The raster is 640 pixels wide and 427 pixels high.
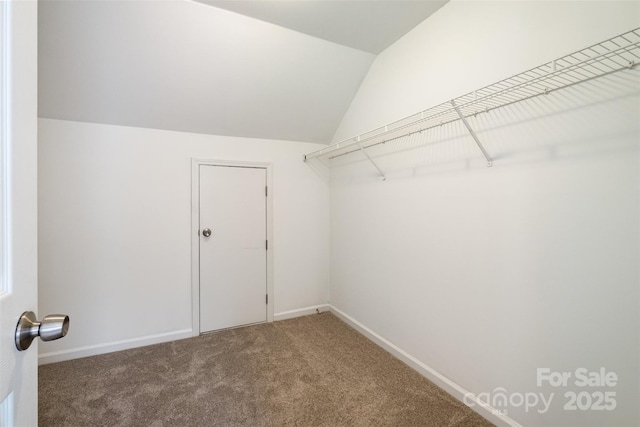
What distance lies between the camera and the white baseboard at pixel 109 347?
217 centimetres

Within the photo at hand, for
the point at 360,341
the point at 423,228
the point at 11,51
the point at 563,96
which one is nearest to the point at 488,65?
the point at 563,96

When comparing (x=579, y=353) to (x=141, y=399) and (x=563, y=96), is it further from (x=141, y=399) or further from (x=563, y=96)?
(x=141, y=399)

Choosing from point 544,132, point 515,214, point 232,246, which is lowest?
point 232,246

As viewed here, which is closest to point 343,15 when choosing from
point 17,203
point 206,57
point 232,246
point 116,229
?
point 206,57

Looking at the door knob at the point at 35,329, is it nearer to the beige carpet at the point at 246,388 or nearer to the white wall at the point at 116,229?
the beige carpet at the point at 246,388

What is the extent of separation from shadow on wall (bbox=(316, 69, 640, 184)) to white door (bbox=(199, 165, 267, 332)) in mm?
1562

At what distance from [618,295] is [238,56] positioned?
2593mm

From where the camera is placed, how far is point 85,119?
2.22 m

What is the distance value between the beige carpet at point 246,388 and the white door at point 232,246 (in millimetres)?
354

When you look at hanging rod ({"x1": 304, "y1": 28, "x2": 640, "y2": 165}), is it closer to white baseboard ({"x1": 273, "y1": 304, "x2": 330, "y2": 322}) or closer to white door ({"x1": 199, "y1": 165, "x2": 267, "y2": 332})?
white door ({"x1": 199, "y1": 165, "x2": 267, "y2": 332})

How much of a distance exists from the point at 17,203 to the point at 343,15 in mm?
2028

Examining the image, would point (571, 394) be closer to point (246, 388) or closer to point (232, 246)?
point (246, 388)

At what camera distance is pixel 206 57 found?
6.83 ft

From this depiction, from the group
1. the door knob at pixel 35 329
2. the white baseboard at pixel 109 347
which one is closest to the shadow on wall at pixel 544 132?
the door knob at pixel 35 329
